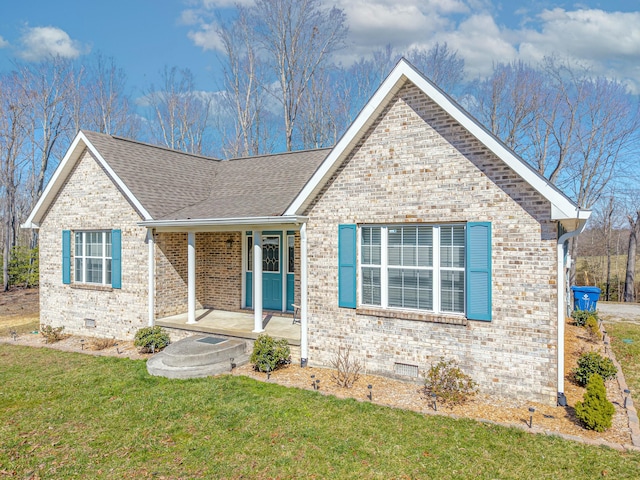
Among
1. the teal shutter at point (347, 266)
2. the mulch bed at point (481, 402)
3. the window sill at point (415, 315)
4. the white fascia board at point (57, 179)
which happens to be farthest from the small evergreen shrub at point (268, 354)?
the white fascia board at point (57, 179)

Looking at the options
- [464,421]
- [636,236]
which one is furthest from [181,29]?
[636,236]

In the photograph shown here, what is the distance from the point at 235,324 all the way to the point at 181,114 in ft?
85.2

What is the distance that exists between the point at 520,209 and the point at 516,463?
12.6ft

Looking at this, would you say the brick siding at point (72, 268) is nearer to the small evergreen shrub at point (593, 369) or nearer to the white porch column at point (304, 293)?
the white porch column at point (304, 293)

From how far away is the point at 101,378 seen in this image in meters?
8.23

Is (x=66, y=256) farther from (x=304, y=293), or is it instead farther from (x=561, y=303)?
(x=561, y=303)

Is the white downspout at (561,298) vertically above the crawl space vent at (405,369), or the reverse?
the white downspout at (561,298)

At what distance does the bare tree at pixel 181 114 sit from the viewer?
104 feet

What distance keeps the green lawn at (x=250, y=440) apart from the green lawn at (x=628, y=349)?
326 cm

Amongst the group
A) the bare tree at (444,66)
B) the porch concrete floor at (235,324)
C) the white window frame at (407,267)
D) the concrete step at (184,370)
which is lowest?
the concrete step at (184,370)

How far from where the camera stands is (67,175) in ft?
40.6

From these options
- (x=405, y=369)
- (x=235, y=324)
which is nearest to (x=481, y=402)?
(x=405, y=369)

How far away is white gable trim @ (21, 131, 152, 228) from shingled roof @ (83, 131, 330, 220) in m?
0.12

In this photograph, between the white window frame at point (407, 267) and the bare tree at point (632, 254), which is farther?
the bare tree at point (632, 254)
